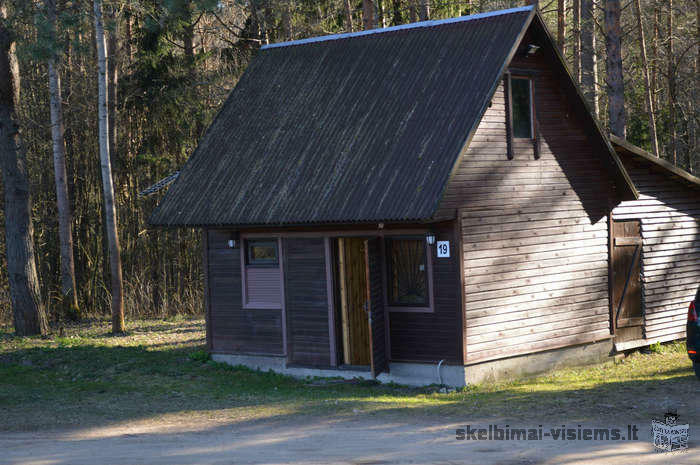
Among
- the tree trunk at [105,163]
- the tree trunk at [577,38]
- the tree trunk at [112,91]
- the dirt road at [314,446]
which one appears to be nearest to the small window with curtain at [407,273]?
the dirt road at [314,446]

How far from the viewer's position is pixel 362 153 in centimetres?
1541

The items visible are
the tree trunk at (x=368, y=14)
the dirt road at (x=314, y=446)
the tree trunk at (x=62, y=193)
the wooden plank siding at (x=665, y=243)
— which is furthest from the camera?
the tree trunk at (x=368, y=14)

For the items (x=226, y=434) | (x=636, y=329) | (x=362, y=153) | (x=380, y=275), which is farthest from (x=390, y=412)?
(x=636, y=329)

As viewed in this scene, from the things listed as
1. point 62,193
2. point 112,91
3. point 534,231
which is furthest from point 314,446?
point 112,91

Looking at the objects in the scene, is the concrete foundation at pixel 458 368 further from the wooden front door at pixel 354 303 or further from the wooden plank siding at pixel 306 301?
the wooden front door at pixel 354 303

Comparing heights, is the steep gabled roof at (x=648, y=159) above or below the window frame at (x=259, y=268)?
above

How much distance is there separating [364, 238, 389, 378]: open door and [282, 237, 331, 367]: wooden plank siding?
1004 millimetres

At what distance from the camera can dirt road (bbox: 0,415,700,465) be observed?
9.08 m

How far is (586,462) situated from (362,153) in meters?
7.87

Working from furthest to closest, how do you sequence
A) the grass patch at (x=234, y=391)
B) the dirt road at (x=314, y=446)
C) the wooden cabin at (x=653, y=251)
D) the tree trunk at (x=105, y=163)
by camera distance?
the tree trunk at (x=105, y=163)
the wooden cabin at (x=653, y=251)
the grass patch at (x=234, y=391)
the dirt road at (x=314, y=446)

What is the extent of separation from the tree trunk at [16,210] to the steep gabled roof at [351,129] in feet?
18.2

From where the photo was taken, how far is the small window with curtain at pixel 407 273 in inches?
583

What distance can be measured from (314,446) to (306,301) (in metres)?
5.86

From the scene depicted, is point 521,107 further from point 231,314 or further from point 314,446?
point 314,446
